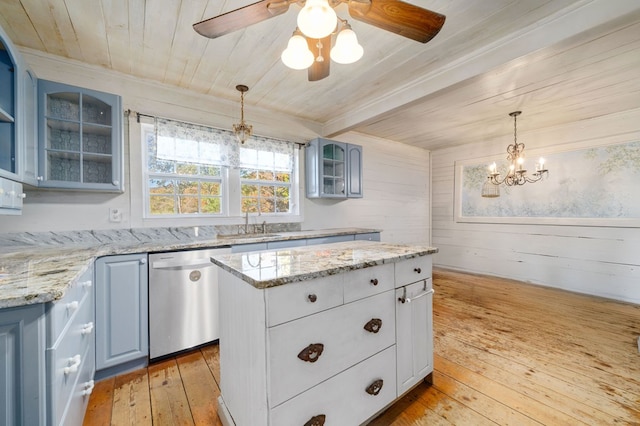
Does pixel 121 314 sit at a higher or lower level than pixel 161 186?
lower

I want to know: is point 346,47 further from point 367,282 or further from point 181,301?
point 181,301

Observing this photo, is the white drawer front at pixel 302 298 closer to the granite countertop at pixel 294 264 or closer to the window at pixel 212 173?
the granite countertop at pixel 294 264

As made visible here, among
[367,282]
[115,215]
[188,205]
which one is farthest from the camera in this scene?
[188,205]

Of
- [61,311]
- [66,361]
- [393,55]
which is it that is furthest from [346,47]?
[66,361]

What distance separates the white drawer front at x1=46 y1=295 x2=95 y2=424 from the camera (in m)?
0.94

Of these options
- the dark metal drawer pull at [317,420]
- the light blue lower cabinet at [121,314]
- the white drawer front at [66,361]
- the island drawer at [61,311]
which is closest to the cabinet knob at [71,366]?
the white drawer front at [66,361]

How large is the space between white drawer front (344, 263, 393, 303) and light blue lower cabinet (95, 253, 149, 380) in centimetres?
161

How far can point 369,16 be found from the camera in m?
1.26

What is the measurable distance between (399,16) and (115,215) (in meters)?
2.73

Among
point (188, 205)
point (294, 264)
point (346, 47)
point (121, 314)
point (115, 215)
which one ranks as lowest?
point (121, 314)

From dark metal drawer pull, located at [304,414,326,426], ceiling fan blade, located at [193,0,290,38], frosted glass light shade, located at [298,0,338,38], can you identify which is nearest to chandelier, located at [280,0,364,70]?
frosted glass light shade, located at [298,0,338,38]

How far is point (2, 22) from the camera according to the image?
5.98 ft

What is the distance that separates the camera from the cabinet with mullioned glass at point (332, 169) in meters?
3.54

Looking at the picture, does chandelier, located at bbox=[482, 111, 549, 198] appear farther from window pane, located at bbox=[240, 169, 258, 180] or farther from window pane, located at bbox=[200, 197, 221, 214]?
window pane, located at bbox=[200, 197, 221, 214]
